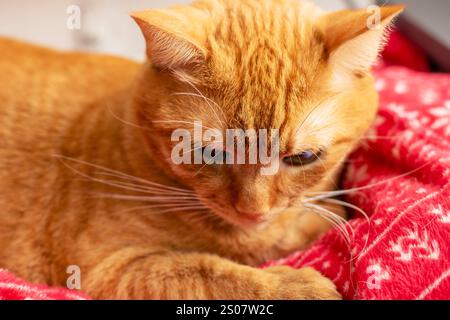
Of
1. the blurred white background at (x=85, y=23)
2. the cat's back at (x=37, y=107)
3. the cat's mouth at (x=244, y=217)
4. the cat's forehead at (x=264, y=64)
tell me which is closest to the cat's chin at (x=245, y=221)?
the cat's mouth at (x=244, y=217)

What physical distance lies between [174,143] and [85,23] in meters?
1.68

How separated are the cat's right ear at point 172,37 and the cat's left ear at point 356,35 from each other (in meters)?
0.30

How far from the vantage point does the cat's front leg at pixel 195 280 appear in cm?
128

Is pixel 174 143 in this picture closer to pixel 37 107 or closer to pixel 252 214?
pixel 252 214

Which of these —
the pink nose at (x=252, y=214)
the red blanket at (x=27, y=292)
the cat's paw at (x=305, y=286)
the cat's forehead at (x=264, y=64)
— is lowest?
the red blanket at (x=27, y=292)

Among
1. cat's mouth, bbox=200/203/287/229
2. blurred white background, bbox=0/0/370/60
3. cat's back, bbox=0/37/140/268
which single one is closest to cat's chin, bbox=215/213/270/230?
cat's mouth, bbox=200/203/287/229

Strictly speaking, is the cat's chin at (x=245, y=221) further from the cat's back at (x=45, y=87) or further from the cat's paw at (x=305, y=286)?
the cat's back at (x=45, y=87)

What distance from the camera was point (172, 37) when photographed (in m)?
1.12

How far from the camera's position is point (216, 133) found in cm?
118

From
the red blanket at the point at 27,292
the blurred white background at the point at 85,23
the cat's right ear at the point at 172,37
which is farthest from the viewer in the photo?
the blurred white background at the point at 85,23

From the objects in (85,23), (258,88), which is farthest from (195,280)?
(85,23)

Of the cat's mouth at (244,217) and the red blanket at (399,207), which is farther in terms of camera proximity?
the cat's mouth at (244,217)

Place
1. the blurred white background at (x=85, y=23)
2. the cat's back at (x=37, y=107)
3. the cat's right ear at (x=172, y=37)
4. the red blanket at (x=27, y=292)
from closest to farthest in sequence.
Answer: the cat's right ear at (x=172, y=37) → the red blanket at (x=27, y=292) → the cat's back at (x=37, y=107) → the blurred white background at (x=85, y=23)
